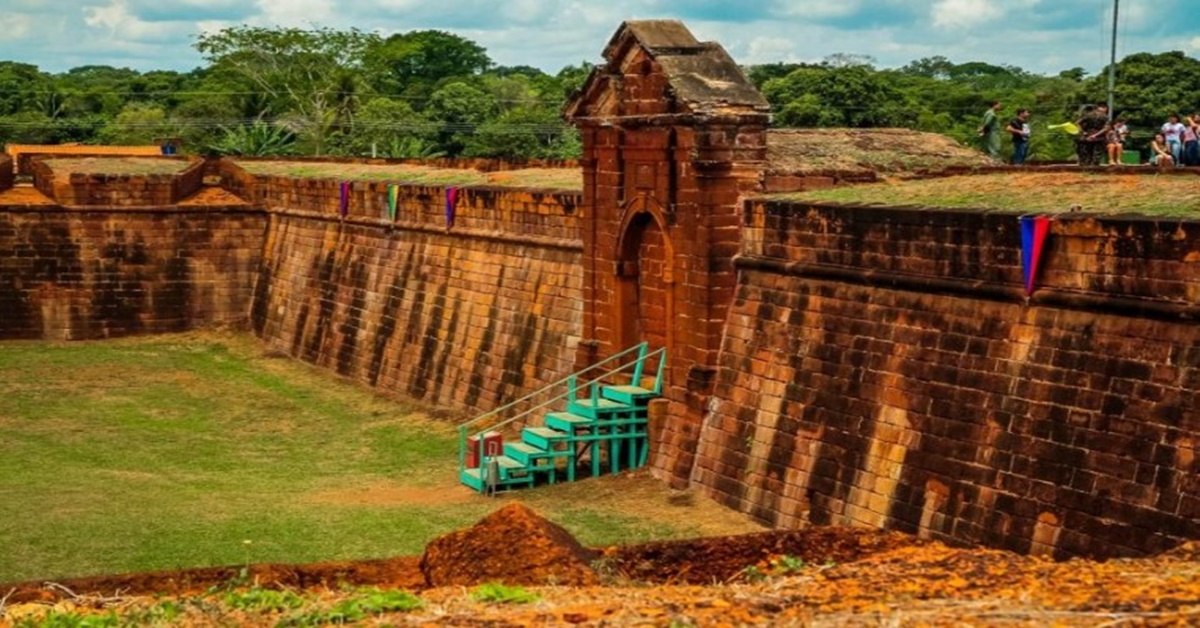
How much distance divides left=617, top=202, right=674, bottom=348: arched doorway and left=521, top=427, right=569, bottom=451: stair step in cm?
143

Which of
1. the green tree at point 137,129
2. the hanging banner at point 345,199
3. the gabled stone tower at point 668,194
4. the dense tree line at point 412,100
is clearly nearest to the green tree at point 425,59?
the dense tree line at point 412,100

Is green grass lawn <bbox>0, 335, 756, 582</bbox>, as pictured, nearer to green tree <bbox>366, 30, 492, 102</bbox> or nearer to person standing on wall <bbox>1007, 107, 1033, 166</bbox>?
person standing on wall <bbox>1007, 107, 1033, 166</bbox>

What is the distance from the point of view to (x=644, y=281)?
19.0 metres

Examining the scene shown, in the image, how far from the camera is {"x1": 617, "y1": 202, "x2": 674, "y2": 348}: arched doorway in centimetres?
1852

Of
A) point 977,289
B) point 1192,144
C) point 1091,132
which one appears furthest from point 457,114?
point 977,289

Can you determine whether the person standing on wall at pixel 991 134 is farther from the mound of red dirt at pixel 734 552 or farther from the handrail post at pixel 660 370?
the mound of red dirt at pixel 734 552

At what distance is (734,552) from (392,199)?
1593 cm

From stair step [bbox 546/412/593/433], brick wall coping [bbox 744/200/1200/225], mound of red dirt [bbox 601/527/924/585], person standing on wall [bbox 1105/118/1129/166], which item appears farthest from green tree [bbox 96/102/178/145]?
mound of red dirt [bbox 601/527/924/585]

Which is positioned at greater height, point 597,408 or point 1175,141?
point 1175,141

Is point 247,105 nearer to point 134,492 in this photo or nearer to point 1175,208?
point 134,492

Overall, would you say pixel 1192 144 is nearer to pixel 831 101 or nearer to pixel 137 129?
pixel 831 101

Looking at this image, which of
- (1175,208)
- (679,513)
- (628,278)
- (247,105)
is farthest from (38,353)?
(247,105)

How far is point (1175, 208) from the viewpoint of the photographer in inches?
528

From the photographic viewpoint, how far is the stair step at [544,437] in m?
18.2
